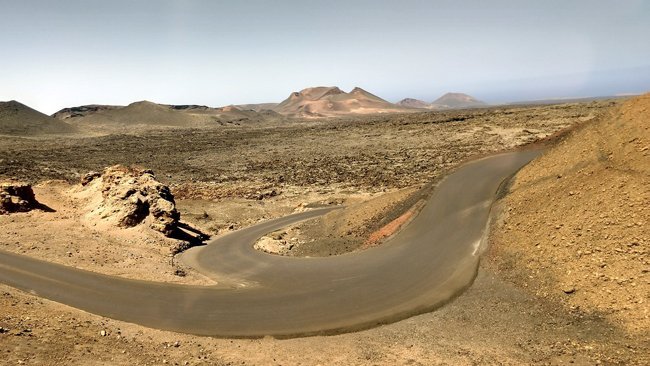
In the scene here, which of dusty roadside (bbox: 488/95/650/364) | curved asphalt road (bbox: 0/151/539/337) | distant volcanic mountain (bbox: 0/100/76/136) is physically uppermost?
distant volcanic mountain (bbox: 0/100/76/136)

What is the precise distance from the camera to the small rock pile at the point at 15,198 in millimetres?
31500

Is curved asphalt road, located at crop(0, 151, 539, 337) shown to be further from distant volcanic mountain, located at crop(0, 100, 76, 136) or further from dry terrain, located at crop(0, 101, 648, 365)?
distant volcanic mountain, located at crop(0, 100, 76, 136)

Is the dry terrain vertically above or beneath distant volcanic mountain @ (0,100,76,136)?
beneath

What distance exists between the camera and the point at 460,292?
20.3m

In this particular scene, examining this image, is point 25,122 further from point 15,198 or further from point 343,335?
point 343,335

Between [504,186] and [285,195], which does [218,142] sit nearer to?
[285,195]

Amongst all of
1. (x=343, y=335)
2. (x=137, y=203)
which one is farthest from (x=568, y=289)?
(x=137, y=203)

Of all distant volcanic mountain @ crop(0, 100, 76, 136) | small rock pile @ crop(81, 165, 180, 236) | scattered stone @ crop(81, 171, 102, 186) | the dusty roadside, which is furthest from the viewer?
distant volcanic mountain @ crop(0, 100, 76, 136)

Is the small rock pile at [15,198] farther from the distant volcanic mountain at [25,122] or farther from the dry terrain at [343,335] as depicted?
the distant volcanic mountain at [25,122]

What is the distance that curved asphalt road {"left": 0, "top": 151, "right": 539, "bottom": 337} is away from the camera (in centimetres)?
1930

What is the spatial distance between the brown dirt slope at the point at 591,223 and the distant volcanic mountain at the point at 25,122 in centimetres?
15979

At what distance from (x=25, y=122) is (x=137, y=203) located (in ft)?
486

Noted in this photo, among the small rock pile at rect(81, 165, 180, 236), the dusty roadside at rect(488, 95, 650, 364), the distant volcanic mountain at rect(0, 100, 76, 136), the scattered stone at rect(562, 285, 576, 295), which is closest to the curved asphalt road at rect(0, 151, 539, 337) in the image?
the dusty roadside at rect(488, 95, 650, 364)

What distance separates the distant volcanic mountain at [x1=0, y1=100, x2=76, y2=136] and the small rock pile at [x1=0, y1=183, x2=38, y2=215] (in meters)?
128
